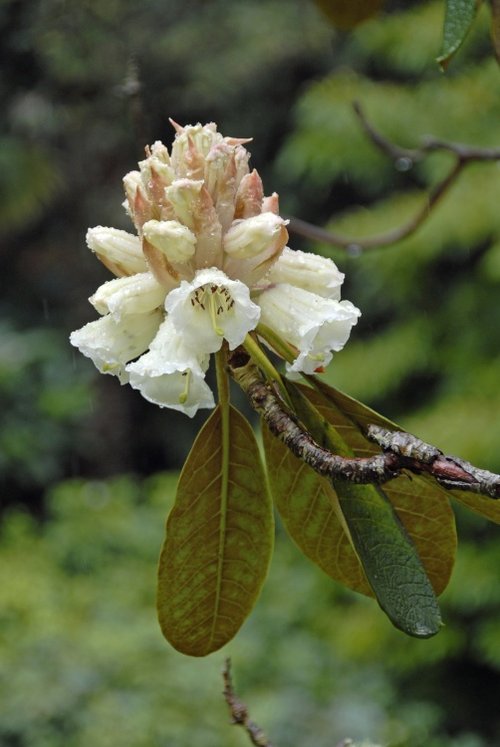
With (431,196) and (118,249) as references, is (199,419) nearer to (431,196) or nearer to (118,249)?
(431,196)

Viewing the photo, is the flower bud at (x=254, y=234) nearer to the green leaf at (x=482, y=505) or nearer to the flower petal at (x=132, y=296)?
the flower petal at (x=132, y=296)

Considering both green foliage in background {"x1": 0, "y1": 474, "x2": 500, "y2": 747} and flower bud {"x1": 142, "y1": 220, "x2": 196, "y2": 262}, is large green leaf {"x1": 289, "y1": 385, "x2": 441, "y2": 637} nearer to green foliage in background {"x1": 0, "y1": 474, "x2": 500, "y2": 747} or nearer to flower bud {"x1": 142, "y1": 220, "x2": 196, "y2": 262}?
flower bud {"x1": 142, "y1": 220, "x2": 196, "y2": 262}

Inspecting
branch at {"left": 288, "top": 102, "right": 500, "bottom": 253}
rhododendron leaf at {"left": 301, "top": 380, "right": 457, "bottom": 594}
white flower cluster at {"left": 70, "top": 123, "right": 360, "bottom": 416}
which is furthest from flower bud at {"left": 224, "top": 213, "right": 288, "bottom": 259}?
branch at {"left": 288, "top": 102, "right": 500, "bottom": 253}

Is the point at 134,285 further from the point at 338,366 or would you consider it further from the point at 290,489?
the point at 338,366

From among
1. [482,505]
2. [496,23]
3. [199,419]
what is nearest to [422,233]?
[199,419]

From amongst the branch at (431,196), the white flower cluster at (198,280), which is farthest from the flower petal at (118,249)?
the branch at (431,196)

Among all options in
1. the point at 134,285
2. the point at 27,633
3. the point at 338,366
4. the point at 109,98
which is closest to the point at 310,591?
the point at 338,366

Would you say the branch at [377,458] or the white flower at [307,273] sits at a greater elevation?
the white flower at [307,273]
